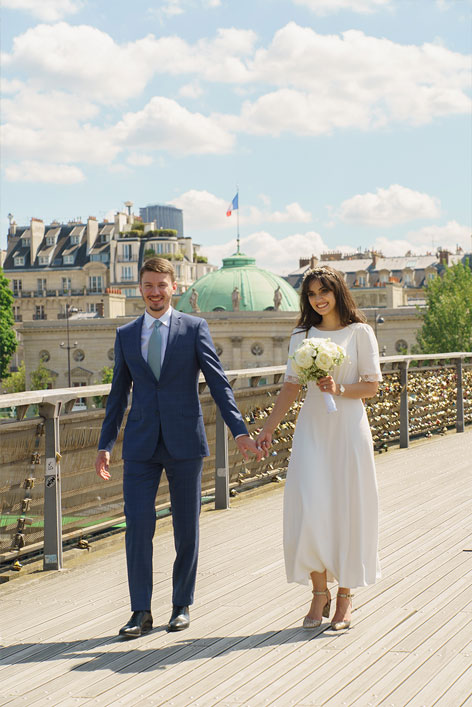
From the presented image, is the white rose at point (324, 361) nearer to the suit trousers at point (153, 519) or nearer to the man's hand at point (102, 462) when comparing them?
the suit trousers at point (153, 519)

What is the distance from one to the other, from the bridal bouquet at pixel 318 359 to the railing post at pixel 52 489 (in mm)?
2281

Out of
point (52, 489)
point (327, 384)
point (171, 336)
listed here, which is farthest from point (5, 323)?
point (327, 384)

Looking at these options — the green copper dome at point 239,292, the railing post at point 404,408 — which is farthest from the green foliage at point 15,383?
the railing post at point 404,408

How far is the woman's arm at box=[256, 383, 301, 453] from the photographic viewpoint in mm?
5512

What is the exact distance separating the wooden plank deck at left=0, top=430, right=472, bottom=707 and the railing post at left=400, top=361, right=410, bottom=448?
636cm

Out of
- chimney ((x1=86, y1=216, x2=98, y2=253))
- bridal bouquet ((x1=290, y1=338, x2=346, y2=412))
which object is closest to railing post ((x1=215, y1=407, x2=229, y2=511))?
bridal bouquet ((x1=290, y1=338, x2=346, y2=412))

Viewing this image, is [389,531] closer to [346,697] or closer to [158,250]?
[346,697]

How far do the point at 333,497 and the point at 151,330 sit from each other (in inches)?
53.1

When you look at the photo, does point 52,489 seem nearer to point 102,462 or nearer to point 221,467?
point 102,462

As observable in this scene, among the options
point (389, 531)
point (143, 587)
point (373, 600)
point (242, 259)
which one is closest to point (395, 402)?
point (389, 531)

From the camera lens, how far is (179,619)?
17.7ft

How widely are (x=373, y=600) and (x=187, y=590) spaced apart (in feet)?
4.01

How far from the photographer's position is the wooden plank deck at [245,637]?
14.5 ft

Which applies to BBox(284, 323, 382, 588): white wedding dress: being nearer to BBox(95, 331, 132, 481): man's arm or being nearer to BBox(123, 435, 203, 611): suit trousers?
BBox(123, 435, 203, 611): suit trousers
